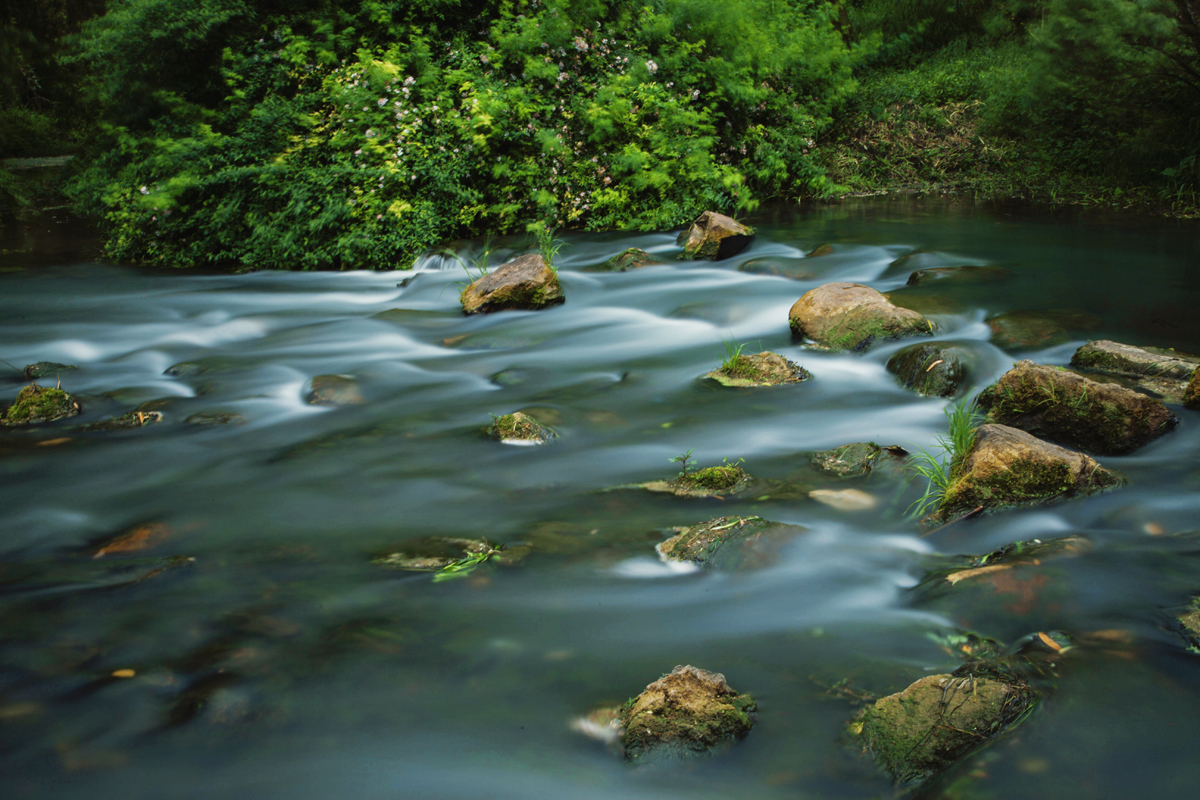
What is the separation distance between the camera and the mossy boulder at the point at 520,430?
4645 millimetres

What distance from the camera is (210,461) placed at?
4574 millimetres

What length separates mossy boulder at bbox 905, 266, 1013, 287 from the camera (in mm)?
7250

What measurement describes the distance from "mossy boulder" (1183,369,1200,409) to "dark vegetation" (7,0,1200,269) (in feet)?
20.2

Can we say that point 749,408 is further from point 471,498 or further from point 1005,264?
point 1005,264

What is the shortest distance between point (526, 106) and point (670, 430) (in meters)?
6.27

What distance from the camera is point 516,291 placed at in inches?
290

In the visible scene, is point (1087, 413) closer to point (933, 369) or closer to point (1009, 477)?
point (1009, 477)

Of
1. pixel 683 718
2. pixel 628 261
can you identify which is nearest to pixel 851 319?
pixel 628 261

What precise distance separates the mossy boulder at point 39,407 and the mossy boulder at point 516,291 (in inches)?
126

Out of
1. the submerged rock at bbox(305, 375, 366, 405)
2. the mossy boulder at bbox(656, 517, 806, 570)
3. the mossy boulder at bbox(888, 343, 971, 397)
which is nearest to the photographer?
the mossy boulder at bbox(656, 517, 806, 570)

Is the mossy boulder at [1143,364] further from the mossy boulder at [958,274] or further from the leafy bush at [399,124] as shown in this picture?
the leafy bush at [399,124]

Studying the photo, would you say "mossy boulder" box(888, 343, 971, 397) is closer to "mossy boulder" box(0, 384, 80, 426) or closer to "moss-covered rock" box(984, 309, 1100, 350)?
"moss-covered rock" box(984, 309, 1100, 350)

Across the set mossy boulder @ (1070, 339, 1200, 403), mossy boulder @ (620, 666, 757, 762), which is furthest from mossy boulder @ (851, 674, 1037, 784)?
mossy boulder @ (1070, 339, 1200, 403)

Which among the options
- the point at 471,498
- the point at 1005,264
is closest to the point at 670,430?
the point at 471,498
